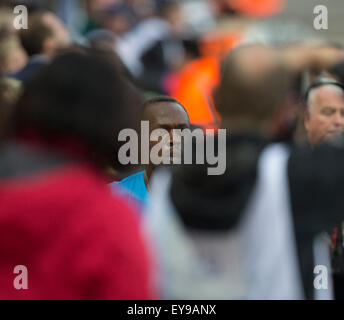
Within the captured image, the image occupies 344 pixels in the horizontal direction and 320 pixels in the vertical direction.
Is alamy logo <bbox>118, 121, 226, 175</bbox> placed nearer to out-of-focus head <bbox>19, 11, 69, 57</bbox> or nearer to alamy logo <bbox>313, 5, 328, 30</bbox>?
out-of-focus head <bbox>19, 11, 69, 57</bbox>

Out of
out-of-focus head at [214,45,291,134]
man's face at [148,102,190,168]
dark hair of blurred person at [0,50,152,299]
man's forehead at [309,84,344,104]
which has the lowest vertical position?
dark hair of blurred person at [0,50,152,299]

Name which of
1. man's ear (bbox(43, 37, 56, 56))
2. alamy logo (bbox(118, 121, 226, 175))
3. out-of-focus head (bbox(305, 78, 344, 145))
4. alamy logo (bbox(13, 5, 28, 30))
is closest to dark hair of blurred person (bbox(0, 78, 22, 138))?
alamy logo (bbox(118, 121, 226, 175))

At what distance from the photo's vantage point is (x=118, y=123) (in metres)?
2.34

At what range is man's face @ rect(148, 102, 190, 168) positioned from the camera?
13.0 ft

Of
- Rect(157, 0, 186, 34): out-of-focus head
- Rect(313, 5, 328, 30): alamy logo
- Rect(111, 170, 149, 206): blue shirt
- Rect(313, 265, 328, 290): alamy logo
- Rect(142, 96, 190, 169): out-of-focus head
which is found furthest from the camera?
Rect(157, 0, 186, 34): out-of-focus head

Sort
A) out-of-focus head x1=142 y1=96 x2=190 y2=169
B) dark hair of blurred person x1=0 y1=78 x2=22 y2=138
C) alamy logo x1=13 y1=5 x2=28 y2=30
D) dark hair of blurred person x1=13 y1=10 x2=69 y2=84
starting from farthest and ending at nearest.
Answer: alamy logo x1=13 y1=5 x2=28 y2=30 < dark hair of blurred person x1=13 y1=10 x2=69 y2=84 < out-of-focus head x1=142 y1=96 x2=190 y2=169 < dark hair of blurred person x1=0 y1=78 x2=22 y2=138

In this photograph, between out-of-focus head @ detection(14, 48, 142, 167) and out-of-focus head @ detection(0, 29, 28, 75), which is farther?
out-of-focus head @ detection(0, 29, 28, 75)

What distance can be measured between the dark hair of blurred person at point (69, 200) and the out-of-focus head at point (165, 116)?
64.1 inches

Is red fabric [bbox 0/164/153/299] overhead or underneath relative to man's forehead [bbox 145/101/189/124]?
underneath

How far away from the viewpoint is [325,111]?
4199 millimetres

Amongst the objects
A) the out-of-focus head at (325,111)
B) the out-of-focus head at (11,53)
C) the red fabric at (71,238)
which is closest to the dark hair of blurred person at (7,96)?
the red fabric at (71,238)

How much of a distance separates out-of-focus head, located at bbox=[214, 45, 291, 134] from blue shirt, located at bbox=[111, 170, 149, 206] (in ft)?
3.80

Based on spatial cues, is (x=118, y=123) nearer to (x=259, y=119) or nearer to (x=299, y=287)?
(x=259, y=119)

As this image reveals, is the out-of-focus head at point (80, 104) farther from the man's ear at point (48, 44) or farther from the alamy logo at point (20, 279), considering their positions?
the man's ear at point (48, 44)
